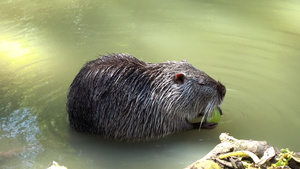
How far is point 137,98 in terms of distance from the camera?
405cm

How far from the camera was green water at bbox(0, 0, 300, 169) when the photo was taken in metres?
4.03

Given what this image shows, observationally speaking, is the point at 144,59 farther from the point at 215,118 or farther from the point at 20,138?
the point at 20,138

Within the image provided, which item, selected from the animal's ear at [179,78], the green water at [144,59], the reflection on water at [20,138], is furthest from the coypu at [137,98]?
the reflection on water at [20,138]

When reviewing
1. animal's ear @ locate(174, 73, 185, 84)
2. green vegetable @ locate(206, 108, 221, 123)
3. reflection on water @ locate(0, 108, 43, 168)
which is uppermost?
animal's ear @ locate(174, 73, 185, 84)

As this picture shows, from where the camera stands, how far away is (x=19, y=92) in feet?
16.6

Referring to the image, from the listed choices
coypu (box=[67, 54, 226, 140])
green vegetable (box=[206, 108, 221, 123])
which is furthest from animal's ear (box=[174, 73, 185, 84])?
green vegetable (box=[206, 108, 221, 123])

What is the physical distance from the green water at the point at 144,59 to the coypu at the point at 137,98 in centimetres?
18

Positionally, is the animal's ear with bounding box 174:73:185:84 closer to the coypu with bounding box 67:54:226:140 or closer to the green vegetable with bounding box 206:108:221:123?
the coypu with bounding box 67:54:226:140

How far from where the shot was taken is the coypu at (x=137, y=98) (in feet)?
13.3

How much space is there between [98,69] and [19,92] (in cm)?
157

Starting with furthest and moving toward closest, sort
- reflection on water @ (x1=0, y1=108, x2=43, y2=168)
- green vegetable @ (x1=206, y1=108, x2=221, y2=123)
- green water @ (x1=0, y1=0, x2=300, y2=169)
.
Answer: green vegetable @ (x1=206, y1=108, x2=221, y2=123), green water @ (x1=0, y1=0, x2=300, y2=169), reflection on water @ (x1=0, y1=108, x2=43, y2=168)

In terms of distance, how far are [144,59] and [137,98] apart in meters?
1.85

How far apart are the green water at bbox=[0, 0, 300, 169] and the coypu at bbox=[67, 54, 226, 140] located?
0.58ft

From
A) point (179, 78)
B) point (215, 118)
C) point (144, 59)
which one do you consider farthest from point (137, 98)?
point (144, 59)
